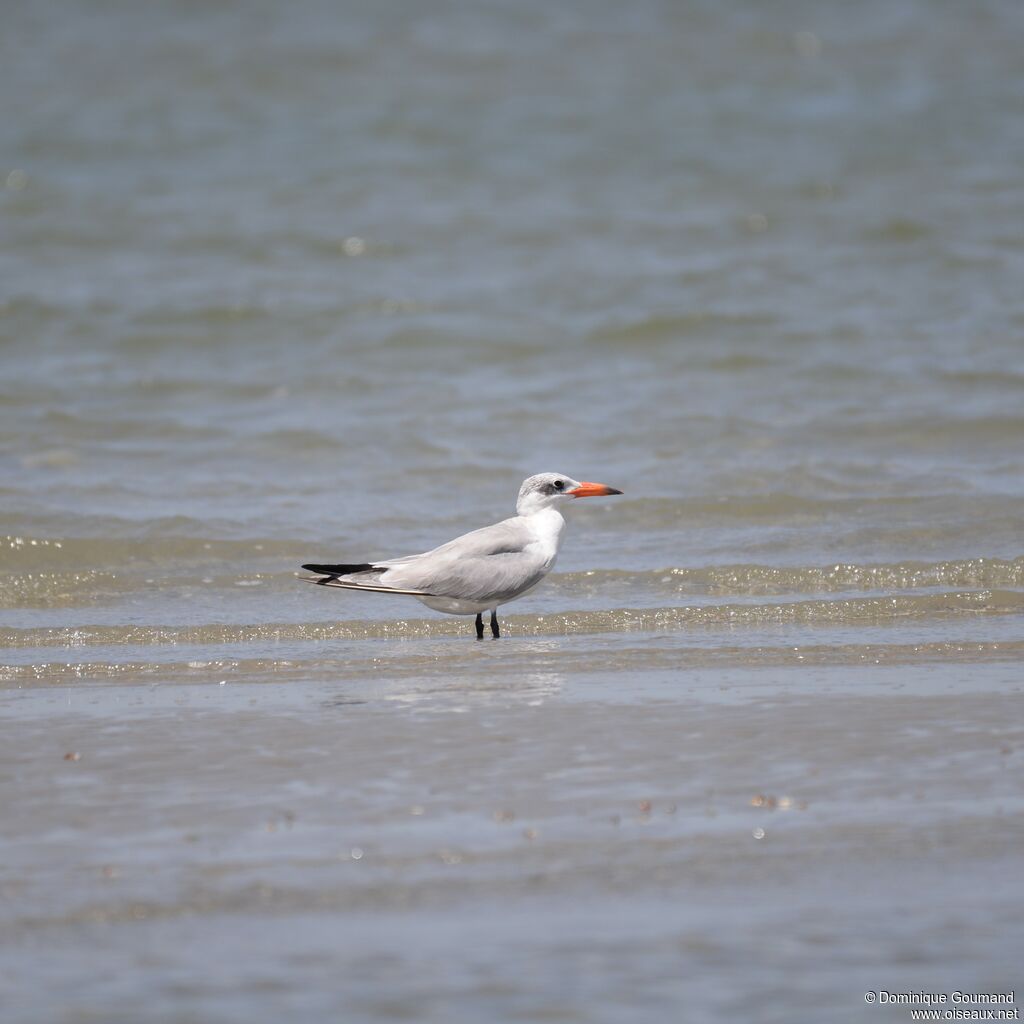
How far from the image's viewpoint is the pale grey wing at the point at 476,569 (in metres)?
6.68

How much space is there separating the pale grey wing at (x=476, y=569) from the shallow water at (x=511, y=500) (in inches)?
9.6

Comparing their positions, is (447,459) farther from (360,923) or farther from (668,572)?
(360,923)

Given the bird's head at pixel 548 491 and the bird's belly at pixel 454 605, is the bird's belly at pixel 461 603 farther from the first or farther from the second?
the bird's head at pixel 548 491

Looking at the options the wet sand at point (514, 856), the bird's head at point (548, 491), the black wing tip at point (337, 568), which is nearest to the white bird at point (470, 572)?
the black wing tip at point (337, 568)

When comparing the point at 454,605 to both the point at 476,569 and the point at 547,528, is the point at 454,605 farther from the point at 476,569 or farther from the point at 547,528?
the point at 547,528

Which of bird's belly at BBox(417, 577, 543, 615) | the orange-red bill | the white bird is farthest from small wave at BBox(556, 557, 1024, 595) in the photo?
bird's belly at BBox(417, 577, 543, 615)

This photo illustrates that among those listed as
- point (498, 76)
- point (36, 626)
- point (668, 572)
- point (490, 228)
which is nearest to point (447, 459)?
point (668, 572)

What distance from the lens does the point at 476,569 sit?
265 inches

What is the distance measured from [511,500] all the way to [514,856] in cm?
612

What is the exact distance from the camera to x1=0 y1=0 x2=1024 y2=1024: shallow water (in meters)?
3.22

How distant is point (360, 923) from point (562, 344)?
10.1 metres

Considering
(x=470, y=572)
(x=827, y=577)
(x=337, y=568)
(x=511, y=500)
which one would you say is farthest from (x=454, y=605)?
(x=511, y=500)

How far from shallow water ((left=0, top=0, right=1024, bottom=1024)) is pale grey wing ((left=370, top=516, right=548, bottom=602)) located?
244mm

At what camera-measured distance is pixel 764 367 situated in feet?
Answer: 40.8
